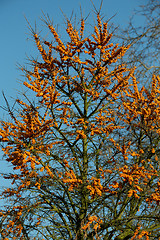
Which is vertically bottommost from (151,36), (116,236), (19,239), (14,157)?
(116,236)

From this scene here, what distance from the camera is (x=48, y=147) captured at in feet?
21.3

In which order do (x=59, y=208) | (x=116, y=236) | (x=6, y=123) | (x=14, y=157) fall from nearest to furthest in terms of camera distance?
(x=14, y=157)
(x=6, y=123)
(x=116, y=236)
(x=59, y=208)

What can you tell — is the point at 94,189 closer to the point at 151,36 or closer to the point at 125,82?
the point at 125,82

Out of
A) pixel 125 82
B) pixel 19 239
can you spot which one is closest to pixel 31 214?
pixel 19 239

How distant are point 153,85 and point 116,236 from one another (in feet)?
11.8

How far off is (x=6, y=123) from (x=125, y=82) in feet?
9.66

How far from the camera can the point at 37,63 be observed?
23.5 feet

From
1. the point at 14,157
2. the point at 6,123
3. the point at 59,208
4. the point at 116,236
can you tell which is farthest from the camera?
the point at 59,208

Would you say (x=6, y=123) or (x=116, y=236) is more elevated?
(x=6, y=123)

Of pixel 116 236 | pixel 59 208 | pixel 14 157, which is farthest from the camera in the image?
pixel 59 208

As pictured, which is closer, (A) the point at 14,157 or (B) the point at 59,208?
(A) the point at 14,157

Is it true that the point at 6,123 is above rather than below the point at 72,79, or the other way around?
below

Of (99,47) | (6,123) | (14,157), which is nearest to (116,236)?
(14,157)

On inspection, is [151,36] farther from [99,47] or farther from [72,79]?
[72,79]
